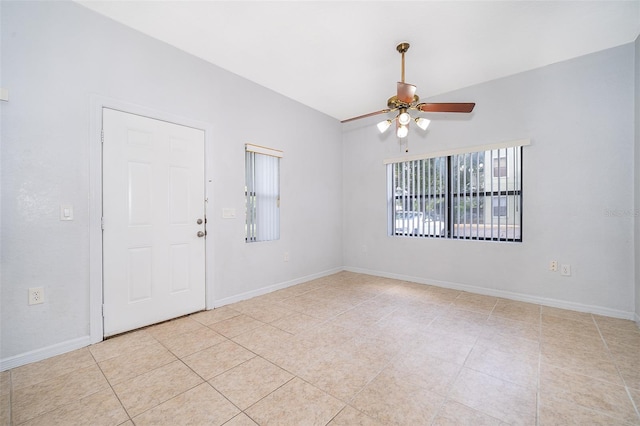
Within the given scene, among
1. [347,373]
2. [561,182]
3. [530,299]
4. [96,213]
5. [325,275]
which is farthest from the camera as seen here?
[325,275]

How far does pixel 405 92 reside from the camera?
2.46m

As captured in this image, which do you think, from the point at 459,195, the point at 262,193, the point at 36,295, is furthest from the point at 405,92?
the point at 36,295

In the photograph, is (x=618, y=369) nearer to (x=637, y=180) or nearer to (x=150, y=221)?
(x=637, y=180)

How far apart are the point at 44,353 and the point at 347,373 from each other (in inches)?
93.9

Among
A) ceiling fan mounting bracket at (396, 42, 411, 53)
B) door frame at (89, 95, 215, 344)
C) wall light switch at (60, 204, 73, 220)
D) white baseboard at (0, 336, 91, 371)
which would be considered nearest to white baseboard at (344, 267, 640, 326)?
ceiling fan mounting bracket at (396, 42, 411, 53)

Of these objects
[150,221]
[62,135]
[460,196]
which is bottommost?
[150,221]

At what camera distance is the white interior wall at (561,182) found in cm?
284

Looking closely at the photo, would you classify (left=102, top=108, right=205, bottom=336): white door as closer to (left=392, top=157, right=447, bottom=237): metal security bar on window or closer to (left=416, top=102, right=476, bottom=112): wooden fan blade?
(left=416, top=102, right=476, bottom=112): wooden fan blade

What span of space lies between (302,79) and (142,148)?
2128 millimetres

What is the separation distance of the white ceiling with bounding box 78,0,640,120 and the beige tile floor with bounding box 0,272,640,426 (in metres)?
2.90

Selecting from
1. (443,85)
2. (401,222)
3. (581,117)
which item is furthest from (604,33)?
(401,222)

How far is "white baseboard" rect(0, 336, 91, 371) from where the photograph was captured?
6.47ft

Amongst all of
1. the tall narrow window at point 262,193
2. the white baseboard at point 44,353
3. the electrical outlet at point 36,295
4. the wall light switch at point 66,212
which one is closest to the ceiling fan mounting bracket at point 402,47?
the tall narrow window at point 262,193

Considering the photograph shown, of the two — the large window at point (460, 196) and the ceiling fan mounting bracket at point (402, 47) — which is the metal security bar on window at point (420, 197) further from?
the ceiling fan mounting bracket at point (402, 47)
